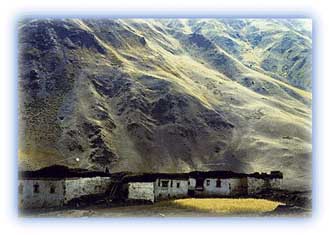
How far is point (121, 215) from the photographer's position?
3.70m

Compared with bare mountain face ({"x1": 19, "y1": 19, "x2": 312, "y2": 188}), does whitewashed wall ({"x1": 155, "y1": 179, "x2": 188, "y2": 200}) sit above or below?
below

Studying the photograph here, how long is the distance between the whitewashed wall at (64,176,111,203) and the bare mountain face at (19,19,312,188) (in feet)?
0.31

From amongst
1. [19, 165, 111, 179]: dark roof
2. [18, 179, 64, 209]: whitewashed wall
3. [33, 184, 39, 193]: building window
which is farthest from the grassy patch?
[33, 184, 39, 193]: building window

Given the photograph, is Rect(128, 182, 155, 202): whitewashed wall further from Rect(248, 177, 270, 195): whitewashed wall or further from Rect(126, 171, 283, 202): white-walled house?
Rect(248, 177, 270, 195): whitewashed wall

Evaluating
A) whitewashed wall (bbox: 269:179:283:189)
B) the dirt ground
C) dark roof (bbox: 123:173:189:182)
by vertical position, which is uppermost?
dark roof (bbox: 123:173:189:182)

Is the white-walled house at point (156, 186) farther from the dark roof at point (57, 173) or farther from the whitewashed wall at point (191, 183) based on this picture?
the dark roof at point (57, 173)

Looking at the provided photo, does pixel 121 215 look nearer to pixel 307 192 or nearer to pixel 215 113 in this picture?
pixel 215 113

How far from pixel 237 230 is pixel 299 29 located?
4.30 feet

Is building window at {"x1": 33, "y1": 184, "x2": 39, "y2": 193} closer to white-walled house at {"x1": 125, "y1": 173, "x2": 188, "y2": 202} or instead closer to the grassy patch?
white-walled house at {"x1": 125, "y1": 173, "x2": 188, "y2": 202}

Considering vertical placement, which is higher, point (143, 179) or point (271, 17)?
point (271, 17)

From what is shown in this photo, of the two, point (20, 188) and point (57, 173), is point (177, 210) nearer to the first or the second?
point (57, 173)

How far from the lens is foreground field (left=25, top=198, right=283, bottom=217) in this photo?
3.70m

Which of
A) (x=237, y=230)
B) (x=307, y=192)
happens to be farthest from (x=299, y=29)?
(x=237, y=230)

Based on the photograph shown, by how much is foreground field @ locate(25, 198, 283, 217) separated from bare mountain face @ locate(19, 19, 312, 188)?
0.20 metres
